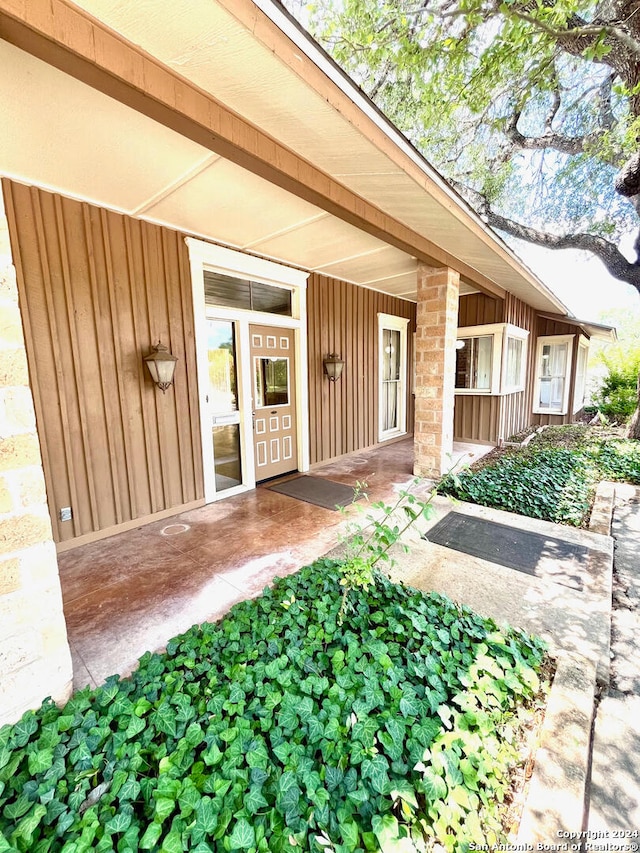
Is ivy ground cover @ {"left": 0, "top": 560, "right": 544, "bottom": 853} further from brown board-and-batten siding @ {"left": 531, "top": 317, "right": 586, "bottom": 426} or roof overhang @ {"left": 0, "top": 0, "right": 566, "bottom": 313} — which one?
brown board-and-batten siding @ {"left": 531, "top": 317, "right": 586, "bottom": 426}

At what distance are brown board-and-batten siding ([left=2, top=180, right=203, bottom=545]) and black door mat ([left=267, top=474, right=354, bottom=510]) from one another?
46.9 inches

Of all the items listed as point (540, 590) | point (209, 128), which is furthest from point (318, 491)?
point (209, 128)

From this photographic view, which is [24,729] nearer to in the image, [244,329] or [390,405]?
[244,329]

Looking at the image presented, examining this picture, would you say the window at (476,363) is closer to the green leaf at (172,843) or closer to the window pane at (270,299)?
the window pane at (270,299)

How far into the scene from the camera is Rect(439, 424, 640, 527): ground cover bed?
360 cm

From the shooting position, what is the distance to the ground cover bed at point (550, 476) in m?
3.60

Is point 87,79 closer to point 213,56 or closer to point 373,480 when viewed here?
point 213,56

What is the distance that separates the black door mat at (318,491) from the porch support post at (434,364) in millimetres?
1179

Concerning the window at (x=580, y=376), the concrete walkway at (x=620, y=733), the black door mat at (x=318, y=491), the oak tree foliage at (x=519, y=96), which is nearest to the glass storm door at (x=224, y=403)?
the black door mat at (x=318, y=491)

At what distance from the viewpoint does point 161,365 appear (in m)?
3.27

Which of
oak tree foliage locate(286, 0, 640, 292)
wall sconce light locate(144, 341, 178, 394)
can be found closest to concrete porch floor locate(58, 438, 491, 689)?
wall sconce light locate(144, 341, 178, 394)

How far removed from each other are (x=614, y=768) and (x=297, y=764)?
3.83 feet

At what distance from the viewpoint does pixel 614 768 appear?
4.28 feet

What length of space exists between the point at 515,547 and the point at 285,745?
7.67 feet
